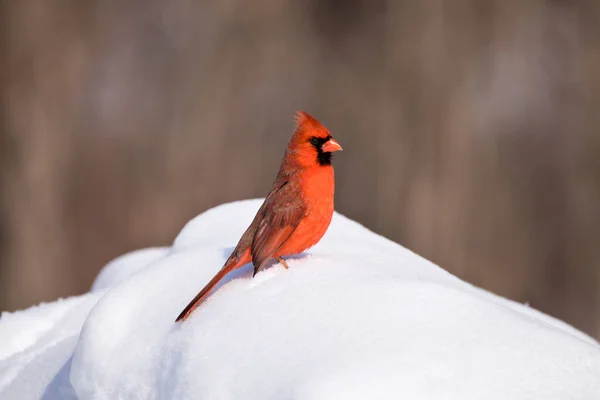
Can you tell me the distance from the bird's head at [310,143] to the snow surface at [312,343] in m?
0.30

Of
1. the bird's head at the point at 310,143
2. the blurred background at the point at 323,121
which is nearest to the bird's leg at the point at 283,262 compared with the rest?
the bird's head at the point at 310,143

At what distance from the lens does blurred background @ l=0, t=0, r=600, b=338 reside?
7137 mm

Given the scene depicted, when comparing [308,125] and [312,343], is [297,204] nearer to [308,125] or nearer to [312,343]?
[308,125]

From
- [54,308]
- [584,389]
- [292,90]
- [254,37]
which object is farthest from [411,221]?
[584,389]

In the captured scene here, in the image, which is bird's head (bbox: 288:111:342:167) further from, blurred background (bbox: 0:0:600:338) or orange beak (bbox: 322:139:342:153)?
blurred background (bbox: 0:0:600:338)

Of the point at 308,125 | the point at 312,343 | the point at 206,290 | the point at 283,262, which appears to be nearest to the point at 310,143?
the point at 308,125

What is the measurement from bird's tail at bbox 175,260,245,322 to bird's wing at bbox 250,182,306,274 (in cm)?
8

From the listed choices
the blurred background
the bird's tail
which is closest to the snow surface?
the bird's tail

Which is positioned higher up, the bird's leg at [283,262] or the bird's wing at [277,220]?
the bird's wing at [277,220]

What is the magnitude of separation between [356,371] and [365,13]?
6.68m

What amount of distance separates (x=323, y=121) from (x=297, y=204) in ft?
17.4

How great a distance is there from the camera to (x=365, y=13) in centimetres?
758

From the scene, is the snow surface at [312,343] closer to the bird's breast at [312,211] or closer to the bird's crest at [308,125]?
the bird's breast at [312,211]

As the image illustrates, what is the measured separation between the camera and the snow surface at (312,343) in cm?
134
